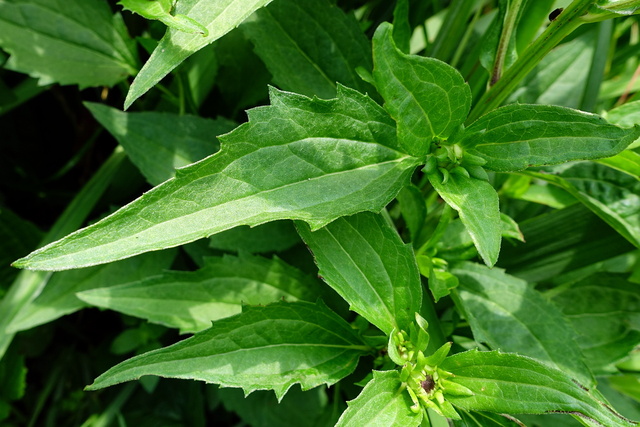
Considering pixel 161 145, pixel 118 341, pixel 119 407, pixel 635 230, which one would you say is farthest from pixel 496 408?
pixel 119 407

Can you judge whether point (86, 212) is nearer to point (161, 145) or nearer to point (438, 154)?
point (161, 145)

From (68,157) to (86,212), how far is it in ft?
1.49

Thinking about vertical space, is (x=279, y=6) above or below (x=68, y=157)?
above

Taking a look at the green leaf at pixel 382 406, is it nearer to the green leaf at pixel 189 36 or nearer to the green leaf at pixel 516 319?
the green leaf at pixel 516 319

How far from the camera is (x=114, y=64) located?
1.49 meters

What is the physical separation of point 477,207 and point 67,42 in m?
1.16

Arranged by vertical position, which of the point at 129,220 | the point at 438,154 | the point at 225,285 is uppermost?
the point at 129,220

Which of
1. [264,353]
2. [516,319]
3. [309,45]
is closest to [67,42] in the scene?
[309,45]

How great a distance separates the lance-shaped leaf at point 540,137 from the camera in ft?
3.00

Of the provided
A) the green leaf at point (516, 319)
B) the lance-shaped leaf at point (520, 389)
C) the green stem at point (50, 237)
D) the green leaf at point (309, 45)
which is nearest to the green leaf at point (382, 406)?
the lance-shaped leaf at point (520, 389)

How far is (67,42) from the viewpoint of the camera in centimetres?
147

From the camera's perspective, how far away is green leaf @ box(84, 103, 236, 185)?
134 centimetres

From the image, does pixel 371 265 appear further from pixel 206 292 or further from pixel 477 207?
pixel 206 292

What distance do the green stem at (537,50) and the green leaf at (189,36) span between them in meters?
0.48
